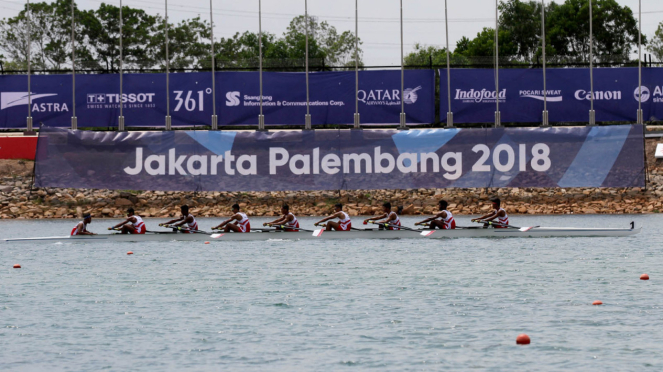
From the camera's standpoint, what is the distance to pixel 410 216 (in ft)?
128

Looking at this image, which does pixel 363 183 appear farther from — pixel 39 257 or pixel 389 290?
pixel 389 290

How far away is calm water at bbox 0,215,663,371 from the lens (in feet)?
42.8

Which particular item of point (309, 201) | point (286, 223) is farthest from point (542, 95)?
point (286, 223)

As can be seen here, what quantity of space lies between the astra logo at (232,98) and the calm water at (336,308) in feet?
57.8

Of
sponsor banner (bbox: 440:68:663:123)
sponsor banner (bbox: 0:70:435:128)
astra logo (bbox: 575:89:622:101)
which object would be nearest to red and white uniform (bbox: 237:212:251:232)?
sponsor banner (bbox: 0:70:435:128)

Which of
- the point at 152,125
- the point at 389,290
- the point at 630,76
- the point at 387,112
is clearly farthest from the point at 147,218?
the point at 630,76

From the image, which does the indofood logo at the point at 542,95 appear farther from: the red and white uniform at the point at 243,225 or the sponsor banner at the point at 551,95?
the red and white uniform at the point at 243,225

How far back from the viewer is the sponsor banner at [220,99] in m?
43.2

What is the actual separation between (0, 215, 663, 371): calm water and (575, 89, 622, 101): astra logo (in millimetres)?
17993

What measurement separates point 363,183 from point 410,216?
2.97 meters

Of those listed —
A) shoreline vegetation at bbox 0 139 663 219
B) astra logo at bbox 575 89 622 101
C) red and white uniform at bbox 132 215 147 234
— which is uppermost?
astra logo at bbox 575 89 622 101

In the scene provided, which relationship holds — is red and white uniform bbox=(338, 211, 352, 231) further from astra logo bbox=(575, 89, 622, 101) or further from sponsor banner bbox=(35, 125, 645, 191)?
astra logo bbox=(575, 89, 622, 101)

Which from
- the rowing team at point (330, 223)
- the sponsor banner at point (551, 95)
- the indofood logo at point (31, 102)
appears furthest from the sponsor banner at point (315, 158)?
the rowing team at point (330, 223)

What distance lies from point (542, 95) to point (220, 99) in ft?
55.0
